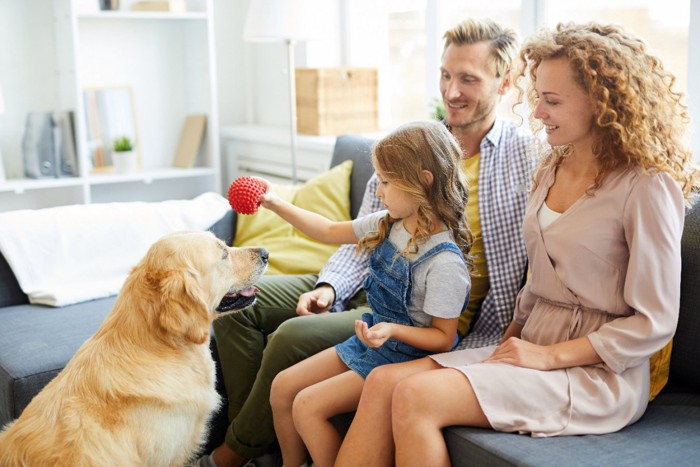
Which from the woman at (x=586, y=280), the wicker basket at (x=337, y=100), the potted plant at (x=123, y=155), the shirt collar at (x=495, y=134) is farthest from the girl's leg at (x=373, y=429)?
the potted plant at (x=123, y=155)

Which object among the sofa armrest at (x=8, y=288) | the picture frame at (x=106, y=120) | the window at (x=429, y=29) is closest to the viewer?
the window at (x=429, y=29)

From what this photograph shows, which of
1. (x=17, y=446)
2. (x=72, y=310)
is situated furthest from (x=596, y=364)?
(x=72, y=310)

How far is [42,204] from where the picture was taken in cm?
370

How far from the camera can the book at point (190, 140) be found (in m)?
3.90

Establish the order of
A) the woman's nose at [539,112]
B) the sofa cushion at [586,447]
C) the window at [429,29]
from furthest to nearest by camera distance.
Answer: the window at [429,29] < the woman's nose at [539,112] < the sofa cushion at [586,447]

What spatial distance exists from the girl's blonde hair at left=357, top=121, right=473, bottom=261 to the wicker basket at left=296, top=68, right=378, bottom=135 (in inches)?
66.3

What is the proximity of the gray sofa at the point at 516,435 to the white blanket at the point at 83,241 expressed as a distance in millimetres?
63

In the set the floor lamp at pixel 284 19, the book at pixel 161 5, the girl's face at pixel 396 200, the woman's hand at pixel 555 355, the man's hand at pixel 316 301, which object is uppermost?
the book at pixel 161 5

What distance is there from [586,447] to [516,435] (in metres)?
0.13

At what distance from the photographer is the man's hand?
6.91ft

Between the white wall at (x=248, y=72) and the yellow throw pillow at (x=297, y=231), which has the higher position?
the white wall at (x=248, y=72)

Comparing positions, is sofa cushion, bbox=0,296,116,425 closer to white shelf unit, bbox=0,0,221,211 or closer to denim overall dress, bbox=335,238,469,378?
denim overall dress, bbox=335,238,469,378

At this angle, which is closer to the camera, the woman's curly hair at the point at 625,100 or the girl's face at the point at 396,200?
the woman's curly hair at the point at 625,100

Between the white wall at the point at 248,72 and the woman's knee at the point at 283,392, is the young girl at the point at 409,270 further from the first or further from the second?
the white wall at the point at 248,72
